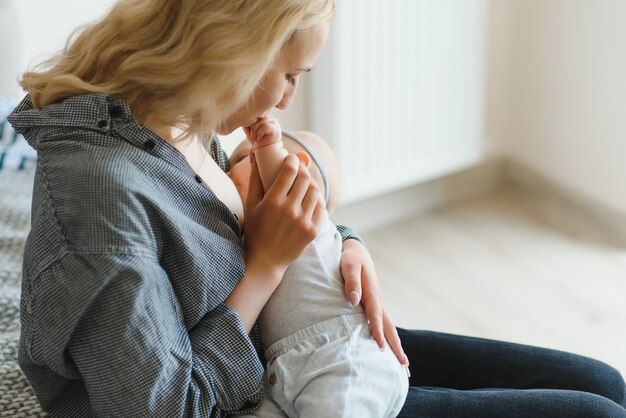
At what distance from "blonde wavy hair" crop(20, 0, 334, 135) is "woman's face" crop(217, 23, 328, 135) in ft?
0.05

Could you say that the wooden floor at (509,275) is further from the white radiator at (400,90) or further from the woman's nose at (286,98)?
the woman's nose at (286,98)

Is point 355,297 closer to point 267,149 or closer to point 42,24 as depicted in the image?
point 267,149

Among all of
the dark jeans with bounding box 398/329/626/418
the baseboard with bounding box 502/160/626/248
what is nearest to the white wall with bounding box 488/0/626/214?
the baseboard with bounding box 502/160/626/248

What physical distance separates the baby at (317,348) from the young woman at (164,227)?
27 mm

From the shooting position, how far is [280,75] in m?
1.01

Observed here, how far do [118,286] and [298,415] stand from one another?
0.90 ft

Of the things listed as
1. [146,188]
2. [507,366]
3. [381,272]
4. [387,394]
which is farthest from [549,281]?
[146,188]

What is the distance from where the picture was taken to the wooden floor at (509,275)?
203cm

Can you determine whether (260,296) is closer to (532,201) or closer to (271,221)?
(271,221)

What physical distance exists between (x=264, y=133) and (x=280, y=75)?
3.7 inches

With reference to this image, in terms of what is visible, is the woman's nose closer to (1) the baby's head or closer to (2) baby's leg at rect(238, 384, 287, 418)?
(1) the baby's head

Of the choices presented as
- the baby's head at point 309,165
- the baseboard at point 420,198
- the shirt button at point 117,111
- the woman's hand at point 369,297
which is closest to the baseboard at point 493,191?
the baseboard at point 420,198

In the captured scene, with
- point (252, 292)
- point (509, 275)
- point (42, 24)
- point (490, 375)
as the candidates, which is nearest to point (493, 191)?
point (509, 275)

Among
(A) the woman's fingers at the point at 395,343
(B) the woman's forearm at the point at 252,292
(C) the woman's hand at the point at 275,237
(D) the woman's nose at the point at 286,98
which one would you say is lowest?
(A) the woman's fingers at the point at 395,343
